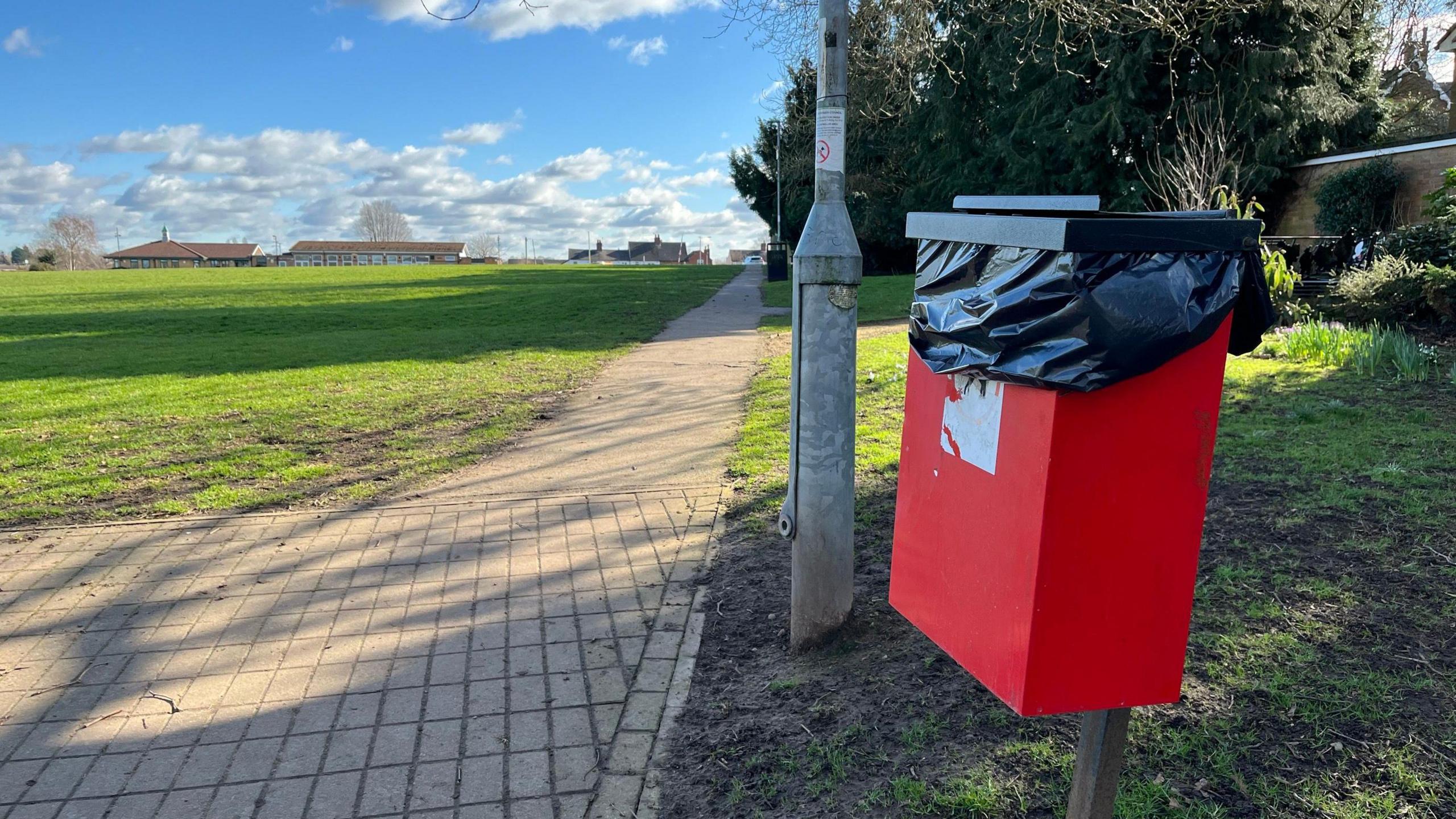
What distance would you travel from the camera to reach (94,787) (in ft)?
9.65

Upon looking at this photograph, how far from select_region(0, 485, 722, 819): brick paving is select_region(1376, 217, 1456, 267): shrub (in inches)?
410

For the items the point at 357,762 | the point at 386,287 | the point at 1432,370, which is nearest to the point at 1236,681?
Result: the point at 357,762

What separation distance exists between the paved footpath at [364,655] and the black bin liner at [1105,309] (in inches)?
68.8

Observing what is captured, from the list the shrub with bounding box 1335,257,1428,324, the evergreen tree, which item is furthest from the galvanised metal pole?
the evergreen tree

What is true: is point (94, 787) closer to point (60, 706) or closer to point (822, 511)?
point (60, 706)

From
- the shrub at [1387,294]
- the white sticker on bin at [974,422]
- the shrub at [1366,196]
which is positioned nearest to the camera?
the white sticker on bin at [974,422]

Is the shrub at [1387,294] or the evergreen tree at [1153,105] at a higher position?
the evergreen tree at [1153,105]

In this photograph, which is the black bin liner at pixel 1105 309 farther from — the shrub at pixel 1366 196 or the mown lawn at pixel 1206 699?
the shrub at pixel 1366 196

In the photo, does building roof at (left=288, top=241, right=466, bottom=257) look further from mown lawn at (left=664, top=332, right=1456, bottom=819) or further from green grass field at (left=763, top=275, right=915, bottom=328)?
mown lawn at (left=664, top=332, right=1456, bottom=819)

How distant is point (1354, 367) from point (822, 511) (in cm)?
753

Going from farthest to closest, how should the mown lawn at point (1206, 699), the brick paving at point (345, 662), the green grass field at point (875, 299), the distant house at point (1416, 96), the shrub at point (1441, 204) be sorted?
the distant house at point (1416, 96) → the green grass field at point (875, 299) → the shrub at point (1441, 204) → the brick paving at point (345, 662) → the mown lawn at point (1206, 699)

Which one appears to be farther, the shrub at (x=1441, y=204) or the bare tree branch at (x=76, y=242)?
the bare tree branch at (x=76, y=242)

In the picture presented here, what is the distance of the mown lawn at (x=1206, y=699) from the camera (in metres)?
2.66

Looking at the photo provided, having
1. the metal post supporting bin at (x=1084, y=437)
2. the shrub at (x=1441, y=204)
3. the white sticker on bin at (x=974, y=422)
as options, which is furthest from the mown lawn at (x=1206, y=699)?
the shrub at (x=1441, y=204)
